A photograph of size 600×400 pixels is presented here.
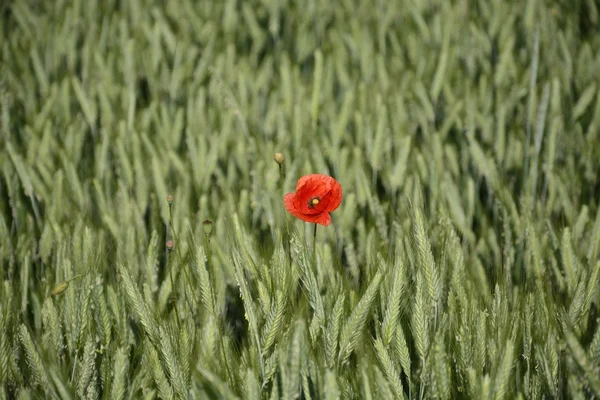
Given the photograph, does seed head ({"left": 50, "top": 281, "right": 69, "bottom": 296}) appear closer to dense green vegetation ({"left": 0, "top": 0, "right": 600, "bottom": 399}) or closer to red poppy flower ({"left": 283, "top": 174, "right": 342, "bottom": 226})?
dense green vegetation ({"left": 0, "top": 0, "right": 600, "bottom": 399})

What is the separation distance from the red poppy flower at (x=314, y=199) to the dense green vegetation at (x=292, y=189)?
38 millimetres

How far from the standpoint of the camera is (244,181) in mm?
1236

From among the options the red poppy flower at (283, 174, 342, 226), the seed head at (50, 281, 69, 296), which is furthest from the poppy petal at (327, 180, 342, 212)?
the seed head at (50, 281, 69, 296)

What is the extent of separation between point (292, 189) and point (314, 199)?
1.06 ft

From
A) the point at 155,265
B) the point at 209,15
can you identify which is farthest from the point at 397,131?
the point at 209,15

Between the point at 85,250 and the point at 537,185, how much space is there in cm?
81

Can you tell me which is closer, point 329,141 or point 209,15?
point 329,141

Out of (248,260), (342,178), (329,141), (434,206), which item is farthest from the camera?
(329,141)

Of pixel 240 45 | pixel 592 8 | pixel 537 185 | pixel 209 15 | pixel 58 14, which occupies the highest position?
pixel 58 14

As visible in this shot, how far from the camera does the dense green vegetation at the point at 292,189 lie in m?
0.76

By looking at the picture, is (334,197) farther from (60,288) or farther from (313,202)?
(60,288)

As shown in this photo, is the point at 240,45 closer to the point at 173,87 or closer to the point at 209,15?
the point at 209,15

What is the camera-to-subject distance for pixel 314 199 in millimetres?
854

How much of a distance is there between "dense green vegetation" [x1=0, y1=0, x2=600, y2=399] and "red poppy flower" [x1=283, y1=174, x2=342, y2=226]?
38 mm
